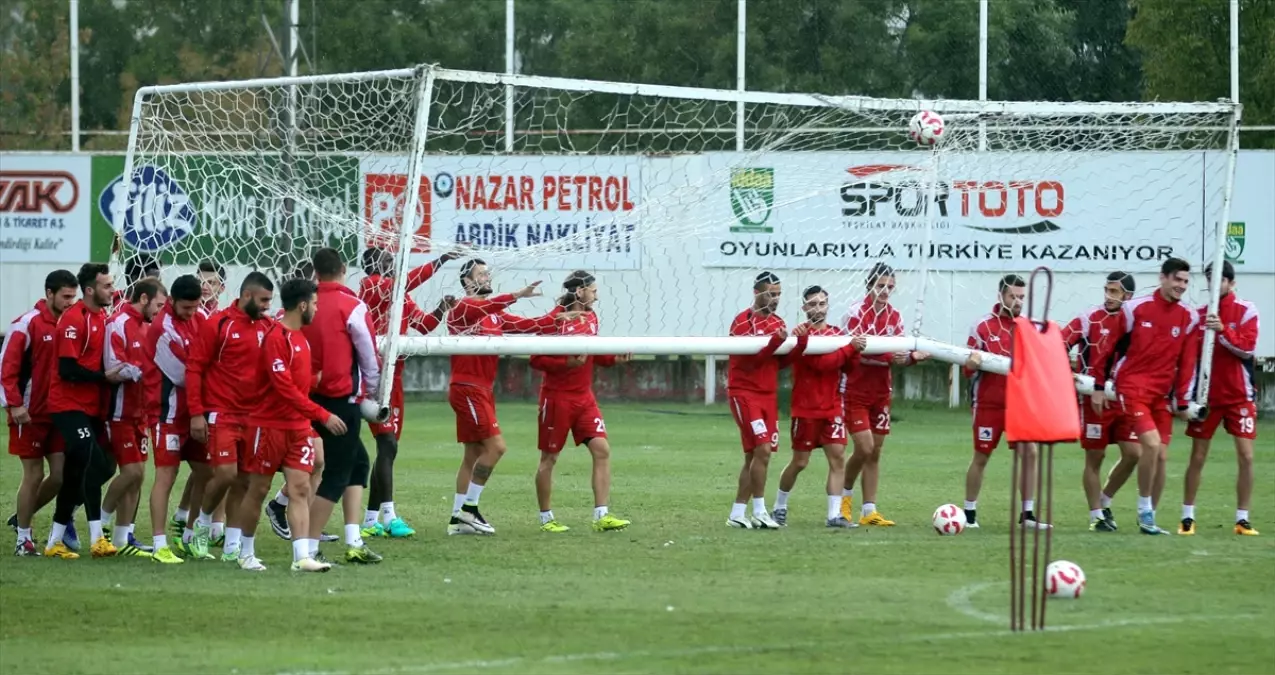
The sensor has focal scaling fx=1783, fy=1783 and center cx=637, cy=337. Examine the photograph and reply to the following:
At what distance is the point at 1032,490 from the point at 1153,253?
41.2 feet

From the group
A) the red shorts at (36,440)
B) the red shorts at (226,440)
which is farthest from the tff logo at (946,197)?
the red shorts at (36,440)

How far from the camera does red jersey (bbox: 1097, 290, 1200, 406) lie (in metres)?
14.3

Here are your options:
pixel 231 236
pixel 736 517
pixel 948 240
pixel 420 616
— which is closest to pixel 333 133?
pixel 231 236

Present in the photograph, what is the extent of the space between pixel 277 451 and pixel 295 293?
104cm

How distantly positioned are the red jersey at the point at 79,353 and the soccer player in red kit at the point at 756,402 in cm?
498

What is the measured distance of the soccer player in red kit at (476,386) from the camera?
14.4 meters

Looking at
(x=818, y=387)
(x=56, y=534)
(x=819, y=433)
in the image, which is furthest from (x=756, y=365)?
(x=56, y=534)

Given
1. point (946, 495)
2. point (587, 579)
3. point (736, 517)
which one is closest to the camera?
point (587, 579)

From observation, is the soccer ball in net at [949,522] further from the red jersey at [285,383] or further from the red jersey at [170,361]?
the red jersey at [170,361]

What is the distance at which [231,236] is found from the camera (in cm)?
1714

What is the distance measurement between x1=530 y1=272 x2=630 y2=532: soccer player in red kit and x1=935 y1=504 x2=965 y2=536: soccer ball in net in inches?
98.9

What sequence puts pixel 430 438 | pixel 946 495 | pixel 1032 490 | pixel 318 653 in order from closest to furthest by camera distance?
pixel 318 653, pixel 1032 490, pixel 946 495, pixel 430 438

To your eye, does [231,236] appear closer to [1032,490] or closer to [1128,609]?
[1032,490]

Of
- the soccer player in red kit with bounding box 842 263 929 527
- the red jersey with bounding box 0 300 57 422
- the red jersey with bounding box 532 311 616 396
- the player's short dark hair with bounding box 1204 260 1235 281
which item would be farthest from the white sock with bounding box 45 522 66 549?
the player's short dark hair with bounding box 1204 260 1235 281
